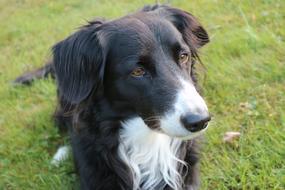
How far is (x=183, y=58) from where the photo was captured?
2.61m

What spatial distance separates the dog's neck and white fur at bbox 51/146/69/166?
955 mm

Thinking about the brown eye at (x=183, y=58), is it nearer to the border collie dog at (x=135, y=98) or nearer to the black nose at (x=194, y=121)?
the border collie dog at (x=135, y=98)

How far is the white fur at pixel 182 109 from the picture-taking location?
2240 mm

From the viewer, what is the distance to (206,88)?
4.09 meters

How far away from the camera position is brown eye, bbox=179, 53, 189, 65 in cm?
259

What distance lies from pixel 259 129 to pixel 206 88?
778 millimetres

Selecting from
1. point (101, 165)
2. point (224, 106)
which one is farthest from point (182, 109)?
point (224, 106)

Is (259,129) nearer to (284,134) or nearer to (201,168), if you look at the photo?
(284,134)

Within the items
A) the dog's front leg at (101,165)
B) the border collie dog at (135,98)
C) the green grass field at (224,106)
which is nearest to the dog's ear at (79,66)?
the border collie dog at (135,98)

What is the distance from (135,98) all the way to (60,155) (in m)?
1.41

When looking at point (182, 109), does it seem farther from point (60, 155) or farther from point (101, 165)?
point (60, 155)

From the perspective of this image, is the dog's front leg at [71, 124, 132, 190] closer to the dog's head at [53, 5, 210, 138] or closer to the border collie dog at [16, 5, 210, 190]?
the border collie dog at [16, 5, 210, 190]

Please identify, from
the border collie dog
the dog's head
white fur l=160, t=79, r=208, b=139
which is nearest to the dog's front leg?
the border collie dog

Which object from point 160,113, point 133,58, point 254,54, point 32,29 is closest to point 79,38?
point 133,58
